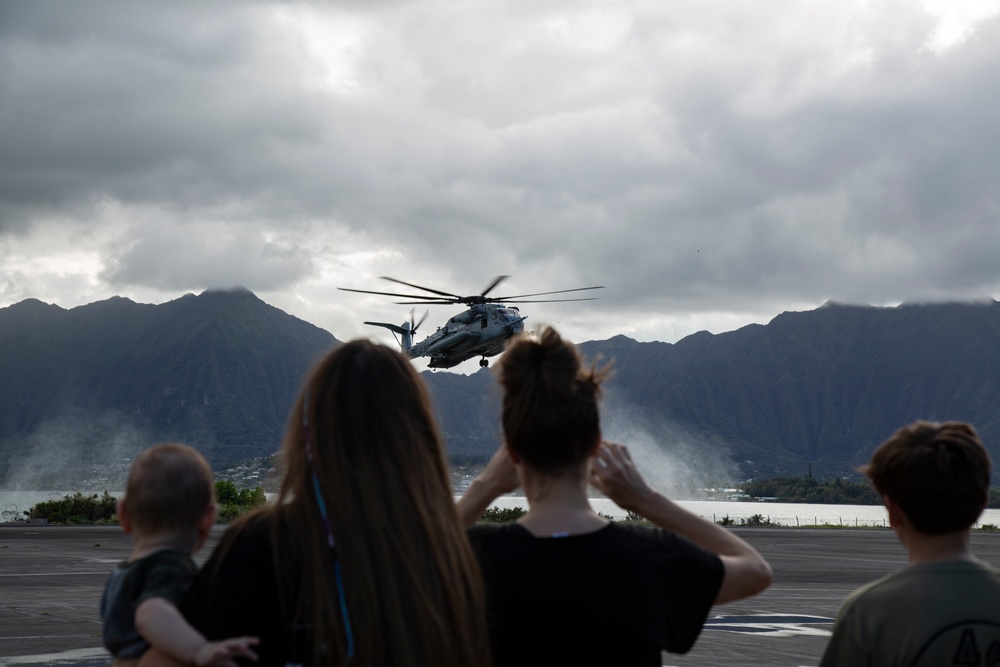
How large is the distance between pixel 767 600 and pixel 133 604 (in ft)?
54.0

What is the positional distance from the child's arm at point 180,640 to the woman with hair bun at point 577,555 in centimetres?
75

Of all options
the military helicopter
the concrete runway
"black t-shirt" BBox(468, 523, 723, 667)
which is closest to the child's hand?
"black t-shirt" BBox(468, 523, 723, 667)

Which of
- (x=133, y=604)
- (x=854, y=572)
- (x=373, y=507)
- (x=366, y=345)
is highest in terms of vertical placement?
(x=366, y=345)

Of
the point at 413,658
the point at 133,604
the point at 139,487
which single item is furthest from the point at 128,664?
the point at 413,658

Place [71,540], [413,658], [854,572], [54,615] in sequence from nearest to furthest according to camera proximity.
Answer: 1. [413,658]
2. [54,615]
3. [854,572]
4. [71,540]

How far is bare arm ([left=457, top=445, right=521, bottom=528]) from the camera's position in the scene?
137 inches

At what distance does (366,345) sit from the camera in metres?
3.06

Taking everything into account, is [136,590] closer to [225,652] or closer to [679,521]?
[225,652]

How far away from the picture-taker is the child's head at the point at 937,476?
359 centimetres

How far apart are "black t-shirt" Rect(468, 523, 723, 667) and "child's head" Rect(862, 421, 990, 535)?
0.92 m

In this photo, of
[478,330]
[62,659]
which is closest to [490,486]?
[62,659]

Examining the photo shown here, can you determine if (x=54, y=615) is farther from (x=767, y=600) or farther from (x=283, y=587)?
(x=283, y=587)

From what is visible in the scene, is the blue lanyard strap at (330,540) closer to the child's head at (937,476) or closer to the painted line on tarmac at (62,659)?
the child's head at (937,476)

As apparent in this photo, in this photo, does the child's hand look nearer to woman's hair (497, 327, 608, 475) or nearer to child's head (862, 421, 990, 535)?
woman's hair (497, 327, 608, 475)
